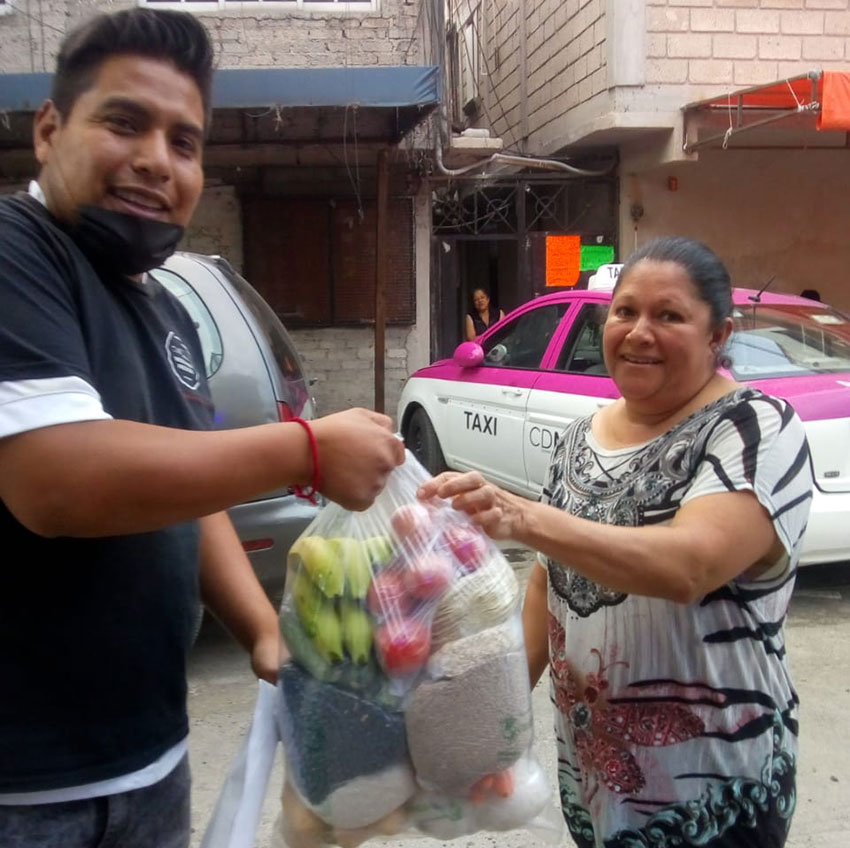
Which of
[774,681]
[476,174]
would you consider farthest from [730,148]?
[774,681]

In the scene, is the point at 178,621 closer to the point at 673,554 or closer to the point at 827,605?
the point at 673,554

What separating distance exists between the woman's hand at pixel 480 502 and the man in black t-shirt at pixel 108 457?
0.20 metres

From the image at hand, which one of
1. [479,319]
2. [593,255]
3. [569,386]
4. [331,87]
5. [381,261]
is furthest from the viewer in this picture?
[593,255]

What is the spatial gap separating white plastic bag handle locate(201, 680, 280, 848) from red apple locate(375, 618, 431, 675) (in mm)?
270

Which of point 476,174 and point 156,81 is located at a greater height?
point 476,174

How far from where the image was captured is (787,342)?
16.2 ft

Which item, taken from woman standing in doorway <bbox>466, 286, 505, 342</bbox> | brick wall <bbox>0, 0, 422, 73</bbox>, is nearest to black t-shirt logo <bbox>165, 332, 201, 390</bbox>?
woman standing in doorway <bbox>466, 286, 505, 342</bbox>

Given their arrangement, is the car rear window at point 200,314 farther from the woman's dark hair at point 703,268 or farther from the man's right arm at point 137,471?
the man's right arm at point 137,471

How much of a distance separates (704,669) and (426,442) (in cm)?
587

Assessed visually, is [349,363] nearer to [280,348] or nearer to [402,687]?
[280,348]

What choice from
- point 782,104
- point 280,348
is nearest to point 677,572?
point 280,348

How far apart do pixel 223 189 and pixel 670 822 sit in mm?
9269

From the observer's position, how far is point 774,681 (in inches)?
64.2

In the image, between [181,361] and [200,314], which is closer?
[181,361]
